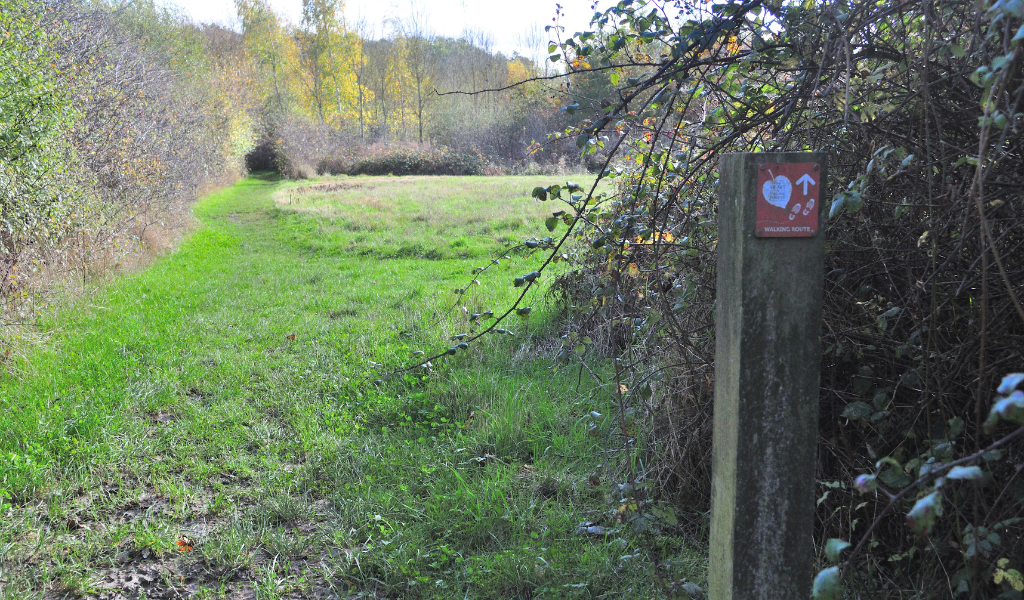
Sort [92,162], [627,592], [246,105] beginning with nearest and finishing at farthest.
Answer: [627,592]
[92,162]
[246,105]

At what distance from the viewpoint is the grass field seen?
3.15 metres

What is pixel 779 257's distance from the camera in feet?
5.57

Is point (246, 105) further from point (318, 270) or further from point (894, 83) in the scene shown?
point (894, 83)

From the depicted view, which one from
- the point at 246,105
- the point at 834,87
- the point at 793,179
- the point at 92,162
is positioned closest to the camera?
the point at 793,179

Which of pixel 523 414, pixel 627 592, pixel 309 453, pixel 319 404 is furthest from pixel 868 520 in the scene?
pixel 319 404

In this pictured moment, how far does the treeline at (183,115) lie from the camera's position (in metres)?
6.56

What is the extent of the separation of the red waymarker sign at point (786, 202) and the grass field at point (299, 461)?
4.71ft

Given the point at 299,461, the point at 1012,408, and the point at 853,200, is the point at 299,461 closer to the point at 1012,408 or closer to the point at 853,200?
the point at 853,200

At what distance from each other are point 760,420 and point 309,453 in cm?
343

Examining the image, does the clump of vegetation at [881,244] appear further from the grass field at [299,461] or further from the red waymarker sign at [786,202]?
the grass field at [299,461]

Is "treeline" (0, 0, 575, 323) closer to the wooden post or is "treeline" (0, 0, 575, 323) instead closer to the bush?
the bush

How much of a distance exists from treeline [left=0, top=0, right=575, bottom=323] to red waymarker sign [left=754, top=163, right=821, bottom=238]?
1082 millimetres

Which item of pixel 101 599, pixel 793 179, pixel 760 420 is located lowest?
pixel 101 599

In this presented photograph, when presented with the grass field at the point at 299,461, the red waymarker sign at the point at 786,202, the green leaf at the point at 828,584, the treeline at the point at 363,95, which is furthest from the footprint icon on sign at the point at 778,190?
the treeline at the point at 363,95
